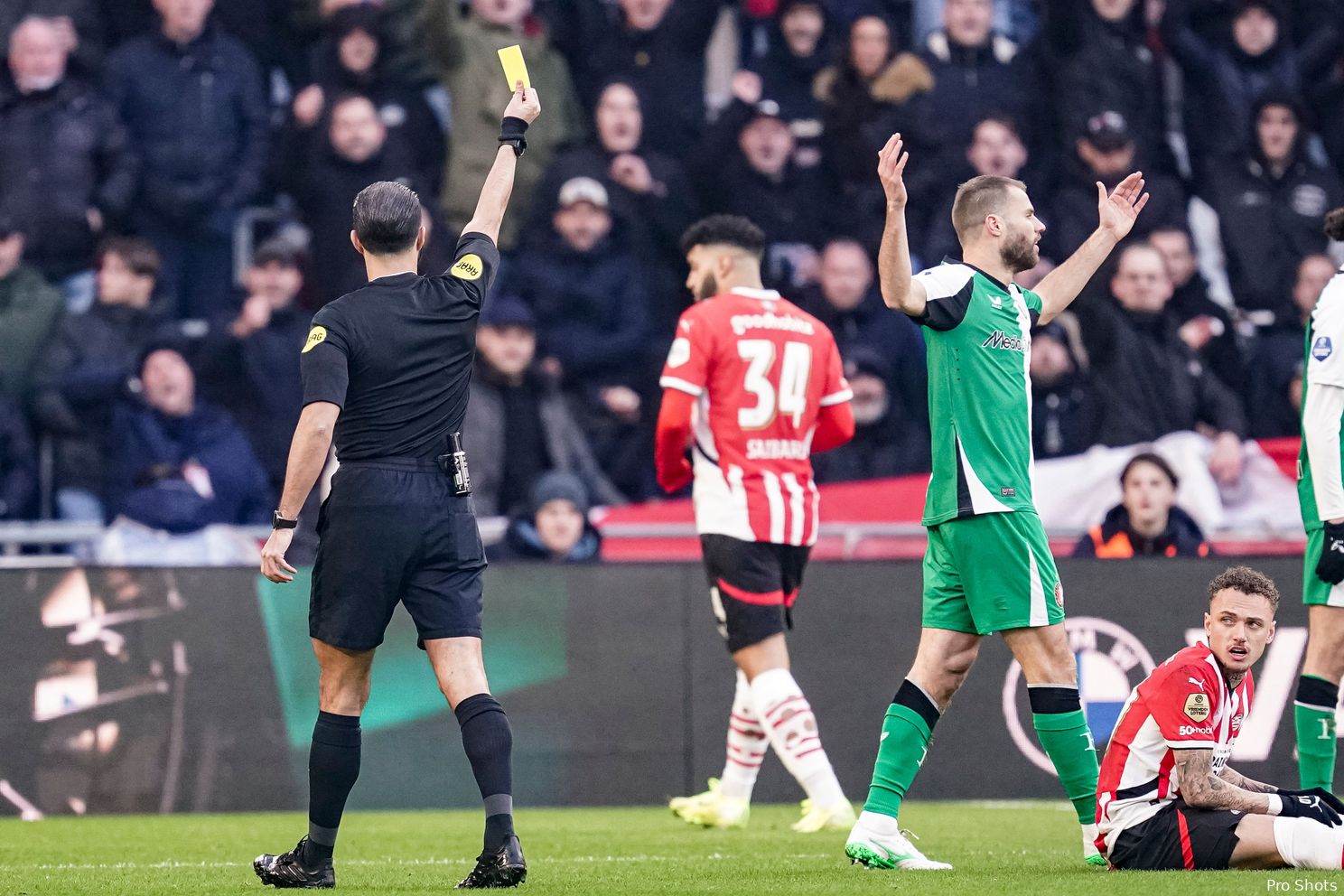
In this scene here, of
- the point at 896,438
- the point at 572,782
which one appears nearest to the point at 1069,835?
the point at 572,782

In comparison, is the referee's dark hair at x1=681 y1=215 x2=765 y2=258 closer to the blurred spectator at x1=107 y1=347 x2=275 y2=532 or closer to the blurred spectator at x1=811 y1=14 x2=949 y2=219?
the blurred spectator at x1=107 y1=347 x2=275 y2=532

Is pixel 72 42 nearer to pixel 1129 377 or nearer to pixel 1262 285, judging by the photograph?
pixel 1129 377

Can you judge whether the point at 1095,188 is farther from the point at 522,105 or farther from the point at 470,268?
the point at 470,268

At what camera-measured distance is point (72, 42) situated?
12656mm

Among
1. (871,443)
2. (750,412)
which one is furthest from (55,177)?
(750,412)

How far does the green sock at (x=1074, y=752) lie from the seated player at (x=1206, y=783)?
131 millimetres

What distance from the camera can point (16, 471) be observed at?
11695 millimetres

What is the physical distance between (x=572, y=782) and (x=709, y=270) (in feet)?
9.14

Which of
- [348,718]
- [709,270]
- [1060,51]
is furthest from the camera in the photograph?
[1060,51]

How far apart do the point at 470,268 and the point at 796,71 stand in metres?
7.75

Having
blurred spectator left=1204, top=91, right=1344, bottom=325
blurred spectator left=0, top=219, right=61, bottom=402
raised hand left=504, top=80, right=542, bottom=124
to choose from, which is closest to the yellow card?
raised hand left=504, top=80, right=542, bottom=124

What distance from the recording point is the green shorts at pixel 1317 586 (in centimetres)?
723

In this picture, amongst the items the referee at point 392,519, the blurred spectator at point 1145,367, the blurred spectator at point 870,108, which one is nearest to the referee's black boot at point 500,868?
the referee at point 392,519

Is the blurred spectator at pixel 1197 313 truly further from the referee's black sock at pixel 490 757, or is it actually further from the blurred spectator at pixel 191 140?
the referee's black sock at pixel 490 757
